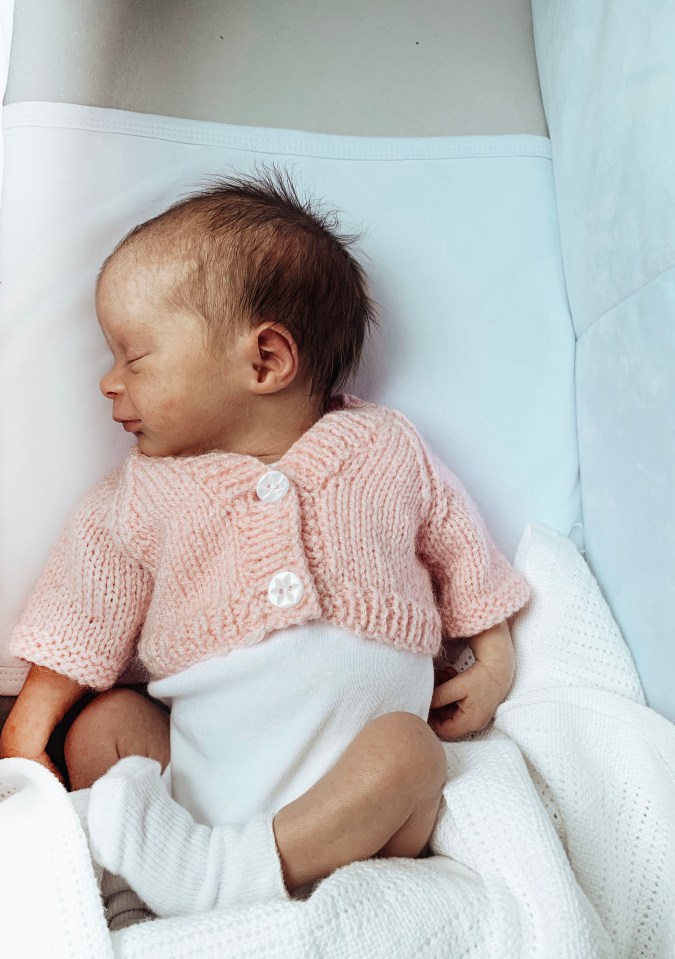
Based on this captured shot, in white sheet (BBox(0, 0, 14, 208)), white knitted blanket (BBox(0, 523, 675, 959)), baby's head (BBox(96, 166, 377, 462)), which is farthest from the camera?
white sheet (BBox(0, 0, 14, 208))

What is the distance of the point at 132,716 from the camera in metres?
0.91

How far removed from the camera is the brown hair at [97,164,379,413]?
2.99 feet

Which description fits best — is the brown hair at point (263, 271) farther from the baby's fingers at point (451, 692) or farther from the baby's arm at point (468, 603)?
the baby's fingers at point (451, 692)

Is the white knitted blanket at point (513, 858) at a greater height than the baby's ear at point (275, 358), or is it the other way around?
the baby's ear at point (275, 358)

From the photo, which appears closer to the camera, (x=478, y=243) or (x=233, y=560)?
(x=233, y=560)

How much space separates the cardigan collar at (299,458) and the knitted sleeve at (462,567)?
91 mm

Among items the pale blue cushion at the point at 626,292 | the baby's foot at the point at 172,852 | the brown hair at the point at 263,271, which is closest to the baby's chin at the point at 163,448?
the brown hair at the point at 263,271

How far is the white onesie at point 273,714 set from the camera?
0.82 meters

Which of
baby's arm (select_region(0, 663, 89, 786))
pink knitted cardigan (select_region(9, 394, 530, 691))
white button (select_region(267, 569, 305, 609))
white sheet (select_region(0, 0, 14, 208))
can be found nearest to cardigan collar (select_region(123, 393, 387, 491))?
pink knitted cardigan (select_region(9, 394, 530, 691))

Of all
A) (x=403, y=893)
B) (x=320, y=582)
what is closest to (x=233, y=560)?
(x=320, y=582)

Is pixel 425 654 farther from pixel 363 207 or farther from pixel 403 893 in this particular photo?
pixel 363 207

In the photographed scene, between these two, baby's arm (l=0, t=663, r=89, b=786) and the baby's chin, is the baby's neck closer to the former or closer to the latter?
the baby's chin

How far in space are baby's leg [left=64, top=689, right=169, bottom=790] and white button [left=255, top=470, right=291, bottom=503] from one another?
26 cm

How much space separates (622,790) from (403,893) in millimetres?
238
